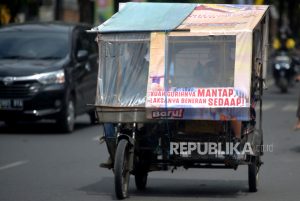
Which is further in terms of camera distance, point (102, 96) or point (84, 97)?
point (84, 97)

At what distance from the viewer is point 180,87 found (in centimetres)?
1080

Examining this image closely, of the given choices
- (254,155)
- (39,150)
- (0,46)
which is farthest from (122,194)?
(0,46)

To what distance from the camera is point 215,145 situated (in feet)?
35.7

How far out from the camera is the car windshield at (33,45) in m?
19.5

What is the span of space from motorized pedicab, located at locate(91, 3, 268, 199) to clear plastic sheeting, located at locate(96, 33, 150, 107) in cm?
1

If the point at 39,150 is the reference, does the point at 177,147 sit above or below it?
above

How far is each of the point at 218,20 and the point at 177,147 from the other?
141 cm

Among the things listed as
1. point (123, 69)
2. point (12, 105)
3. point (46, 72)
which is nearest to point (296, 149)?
point (46, 72)

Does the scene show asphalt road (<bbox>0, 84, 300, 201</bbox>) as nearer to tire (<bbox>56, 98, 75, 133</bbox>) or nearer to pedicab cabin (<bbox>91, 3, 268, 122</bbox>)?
tire (<bbox>56, 98, 75, 133</bbox>)

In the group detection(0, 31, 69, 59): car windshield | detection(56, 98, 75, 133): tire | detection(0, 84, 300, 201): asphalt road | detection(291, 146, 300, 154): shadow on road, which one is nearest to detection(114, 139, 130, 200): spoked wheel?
detection(0, 84, 300, 201): asphalt road

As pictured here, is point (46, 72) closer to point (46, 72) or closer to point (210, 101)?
point (46, 72)

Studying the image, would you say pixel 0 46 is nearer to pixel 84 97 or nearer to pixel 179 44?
pixel 84 97

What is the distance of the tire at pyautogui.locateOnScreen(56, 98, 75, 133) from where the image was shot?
1909cm

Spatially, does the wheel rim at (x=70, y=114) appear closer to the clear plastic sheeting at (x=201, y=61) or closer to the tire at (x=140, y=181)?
the tire at (x=140, y=181)
